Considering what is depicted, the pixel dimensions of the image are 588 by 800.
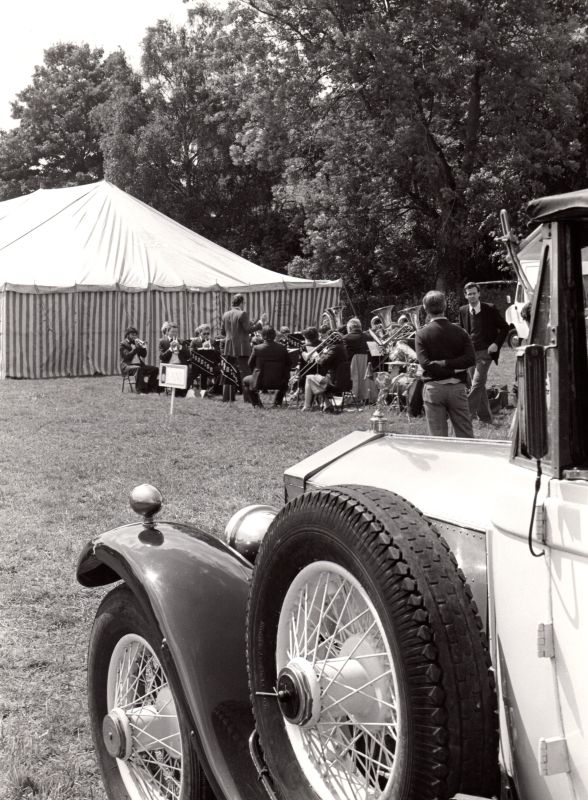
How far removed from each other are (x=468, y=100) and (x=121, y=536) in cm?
2935

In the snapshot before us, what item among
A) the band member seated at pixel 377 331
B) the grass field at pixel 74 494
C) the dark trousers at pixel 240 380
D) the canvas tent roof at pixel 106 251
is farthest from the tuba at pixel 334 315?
the dark trousers at pixel 240 380

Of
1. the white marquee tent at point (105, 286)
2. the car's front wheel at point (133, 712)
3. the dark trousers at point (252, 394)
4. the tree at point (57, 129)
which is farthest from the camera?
the tree at point (57, 129)

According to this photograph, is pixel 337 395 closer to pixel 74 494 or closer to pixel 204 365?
pixel 204 365

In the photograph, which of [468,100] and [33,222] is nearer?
[33,222]

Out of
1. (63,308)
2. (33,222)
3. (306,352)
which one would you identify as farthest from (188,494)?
(33,222)

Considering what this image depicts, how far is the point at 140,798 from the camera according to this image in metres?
2.84

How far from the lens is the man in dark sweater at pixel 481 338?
11906 millimetres

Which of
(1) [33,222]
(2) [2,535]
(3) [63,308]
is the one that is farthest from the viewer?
(1) [33,222]

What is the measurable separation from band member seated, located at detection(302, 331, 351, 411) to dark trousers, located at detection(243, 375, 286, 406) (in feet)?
2.23

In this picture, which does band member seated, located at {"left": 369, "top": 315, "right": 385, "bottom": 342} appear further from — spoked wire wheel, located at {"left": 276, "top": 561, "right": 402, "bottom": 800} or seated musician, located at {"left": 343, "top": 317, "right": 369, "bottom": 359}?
spoked wire wheel, located at {"left": 276, "top": 561, "right": 402, "bottom": 800}

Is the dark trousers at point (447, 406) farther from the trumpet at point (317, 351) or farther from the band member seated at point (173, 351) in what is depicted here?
the band member seated at point (173, 351)

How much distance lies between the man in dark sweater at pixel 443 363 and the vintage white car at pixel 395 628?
6.16 meters

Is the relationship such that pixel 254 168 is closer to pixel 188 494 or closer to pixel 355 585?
pixel 188 494

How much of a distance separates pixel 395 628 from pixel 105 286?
68.6ft
